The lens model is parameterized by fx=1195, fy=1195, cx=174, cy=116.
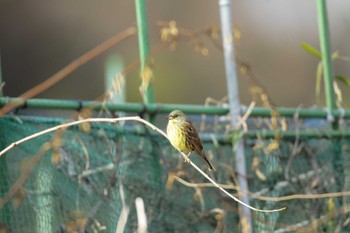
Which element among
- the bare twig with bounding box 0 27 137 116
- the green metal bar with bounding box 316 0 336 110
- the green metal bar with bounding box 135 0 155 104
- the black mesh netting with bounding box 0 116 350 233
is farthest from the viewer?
the green metal bar with bounding box 316 0 336 110

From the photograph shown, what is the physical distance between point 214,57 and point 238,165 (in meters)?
15.6

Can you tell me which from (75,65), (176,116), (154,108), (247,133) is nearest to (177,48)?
(247,133)

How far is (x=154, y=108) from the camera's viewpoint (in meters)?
6.76

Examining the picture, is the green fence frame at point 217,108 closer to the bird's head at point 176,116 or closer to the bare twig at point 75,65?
the bird's head at point 176,116

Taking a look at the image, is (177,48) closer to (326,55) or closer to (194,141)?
(326,55)

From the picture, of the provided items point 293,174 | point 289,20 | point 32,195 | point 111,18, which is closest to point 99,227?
point 32,195

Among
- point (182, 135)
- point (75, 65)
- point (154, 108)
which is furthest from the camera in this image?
point (154, 108)

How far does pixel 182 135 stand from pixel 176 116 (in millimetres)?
119

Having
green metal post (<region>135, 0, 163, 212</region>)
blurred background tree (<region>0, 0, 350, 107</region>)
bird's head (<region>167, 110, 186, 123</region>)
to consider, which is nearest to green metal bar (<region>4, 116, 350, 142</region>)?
green metal post (<region>135, 0, 163, 212</region>)

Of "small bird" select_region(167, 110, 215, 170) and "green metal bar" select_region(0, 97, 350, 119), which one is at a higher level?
"green metal bar" select_region(0, 97, 350, 119)

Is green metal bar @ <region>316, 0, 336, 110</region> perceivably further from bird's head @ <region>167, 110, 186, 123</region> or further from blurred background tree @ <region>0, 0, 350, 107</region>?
blurred background tree @ <region>0, 0, 350, 107</region>

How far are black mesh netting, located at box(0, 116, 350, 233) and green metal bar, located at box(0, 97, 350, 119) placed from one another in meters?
0.09

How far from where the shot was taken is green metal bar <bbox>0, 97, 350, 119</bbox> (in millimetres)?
6281

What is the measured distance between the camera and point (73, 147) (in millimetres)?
6398
